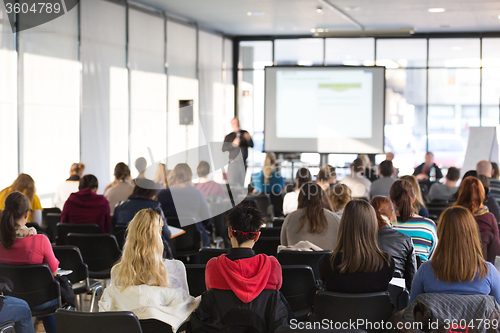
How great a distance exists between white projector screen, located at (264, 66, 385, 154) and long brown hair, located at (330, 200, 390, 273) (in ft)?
24.2

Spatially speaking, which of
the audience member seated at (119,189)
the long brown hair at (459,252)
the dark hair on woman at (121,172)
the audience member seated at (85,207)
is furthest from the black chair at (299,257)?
the dark hair on woman at (121,172)

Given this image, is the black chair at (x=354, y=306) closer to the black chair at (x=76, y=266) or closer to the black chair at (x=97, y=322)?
the black chair at (x=97, y=322)

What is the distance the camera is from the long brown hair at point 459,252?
2.51 m

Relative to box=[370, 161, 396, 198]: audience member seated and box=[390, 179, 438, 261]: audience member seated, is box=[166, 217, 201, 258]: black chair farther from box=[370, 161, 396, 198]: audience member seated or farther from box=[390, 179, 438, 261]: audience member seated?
box=[370, 161, 396, 198]: audience member seated

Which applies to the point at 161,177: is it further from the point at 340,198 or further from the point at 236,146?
the point at 236,146

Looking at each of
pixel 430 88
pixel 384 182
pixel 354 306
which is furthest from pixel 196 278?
pixel 430 88

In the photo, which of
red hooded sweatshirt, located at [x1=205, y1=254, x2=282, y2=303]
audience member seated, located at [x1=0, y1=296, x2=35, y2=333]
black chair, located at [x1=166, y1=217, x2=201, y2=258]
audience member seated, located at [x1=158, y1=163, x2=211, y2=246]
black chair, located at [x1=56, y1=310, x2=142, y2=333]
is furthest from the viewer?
audience member seated, located at [x1=158, y1=163, x2=211, y2=246]

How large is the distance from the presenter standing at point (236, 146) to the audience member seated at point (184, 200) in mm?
4898

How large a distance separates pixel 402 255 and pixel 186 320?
1481mm

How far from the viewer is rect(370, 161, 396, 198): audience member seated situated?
680 centimetres

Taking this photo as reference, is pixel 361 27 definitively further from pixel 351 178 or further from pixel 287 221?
pixel 287 221

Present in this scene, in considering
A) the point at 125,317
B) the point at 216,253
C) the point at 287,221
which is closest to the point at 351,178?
the point at 287,221

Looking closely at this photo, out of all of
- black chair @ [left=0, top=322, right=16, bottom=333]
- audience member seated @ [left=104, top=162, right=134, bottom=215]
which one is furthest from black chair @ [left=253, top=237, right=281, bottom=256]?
audience member seated @ [left=104, top=162, right=134, bottom=215]

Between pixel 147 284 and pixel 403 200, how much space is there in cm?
219
